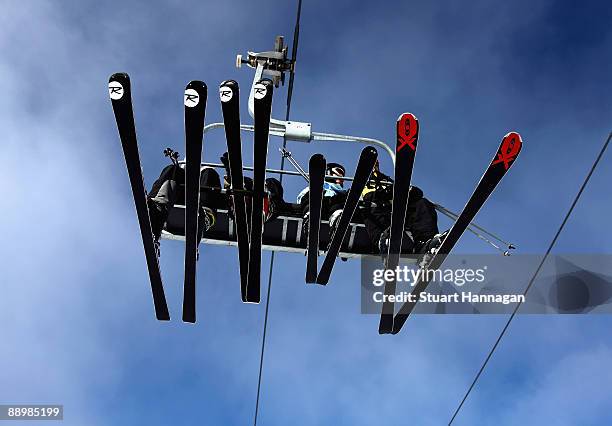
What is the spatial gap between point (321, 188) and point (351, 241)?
1273 mm

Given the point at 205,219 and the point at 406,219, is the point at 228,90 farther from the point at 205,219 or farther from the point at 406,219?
the point at 406,219

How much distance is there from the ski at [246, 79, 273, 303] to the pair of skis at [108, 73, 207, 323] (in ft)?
1.41

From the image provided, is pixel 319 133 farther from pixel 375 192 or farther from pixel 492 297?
pixel 492 297

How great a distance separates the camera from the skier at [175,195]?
22.8ft

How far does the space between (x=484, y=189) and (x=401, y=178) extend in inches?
29.6

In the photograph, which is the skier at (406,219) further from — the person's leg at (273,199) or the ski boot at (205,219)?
the ski boot at (205,219)

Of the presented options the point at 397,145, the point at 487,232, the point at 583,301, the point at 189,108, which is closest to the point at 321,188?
the point at 397,145

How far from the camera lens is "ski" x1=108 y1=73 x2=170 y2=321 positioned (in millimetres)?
5832

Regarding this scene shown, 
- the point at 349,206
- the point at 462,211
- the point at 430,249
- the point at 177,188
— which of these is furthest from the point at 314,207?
the point at 177,188

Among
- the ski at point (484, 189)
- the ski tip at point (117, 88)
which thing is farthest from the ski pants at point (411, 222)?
the ski tip at point (117, 88)

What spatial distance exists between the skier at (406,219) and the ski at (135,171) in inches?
80.6

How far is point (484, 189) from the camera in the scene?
6445mm

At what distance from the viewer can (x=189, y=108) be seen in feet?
19.2

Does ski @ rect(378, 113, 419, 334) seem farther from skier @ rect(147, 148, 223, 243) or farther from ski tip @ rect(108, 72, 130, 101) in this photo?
ski tip @ rect(108, 72, 130, 101)
